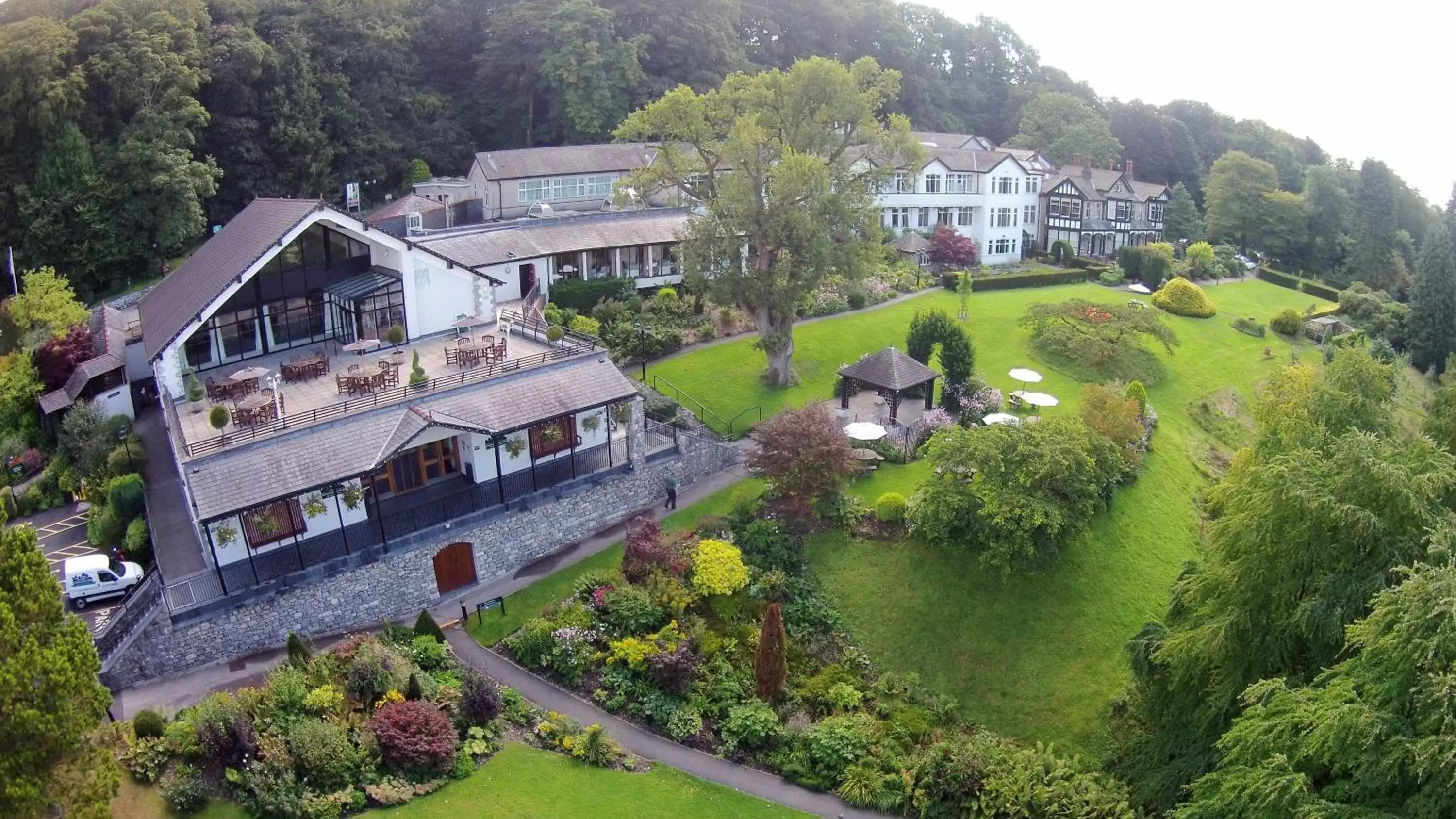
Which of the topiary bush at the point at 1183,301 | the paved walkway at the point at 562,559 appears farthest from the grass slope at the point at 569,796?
the topiary bush at the point at 1183,301

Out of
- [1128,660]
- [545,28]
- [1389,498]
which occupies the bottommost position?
[1128,660]

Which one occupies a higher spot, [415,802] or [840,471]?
[840,471]

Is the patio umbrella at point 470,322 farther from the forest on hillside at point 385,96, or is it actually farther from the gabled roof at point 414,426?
the forest on hillside at point 385,96

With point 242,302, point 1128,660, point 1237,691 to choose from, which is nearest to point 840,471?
point 1128,660

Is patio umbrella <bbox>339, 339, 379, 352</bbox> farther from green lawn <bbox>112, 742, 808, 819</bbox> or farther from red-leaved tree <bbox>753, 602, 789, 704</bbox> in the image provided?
red-leaved tree <bbox>753, 602, 789, 704</bbox>

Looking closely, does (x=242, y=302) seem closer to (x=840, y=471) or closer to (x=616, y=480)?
(x=616, y=480)

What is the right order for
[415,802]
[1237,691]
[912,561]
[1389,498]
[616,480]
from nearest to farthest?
[1389,498], [1237,691], [415,802], [912,561], [616,480]

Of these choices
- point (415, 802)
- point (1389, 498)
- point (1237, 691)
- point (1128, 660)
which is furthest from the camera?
point (1128, 660)

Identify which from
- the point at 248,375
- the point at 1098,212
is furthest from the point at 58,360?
the point at 1098,212
